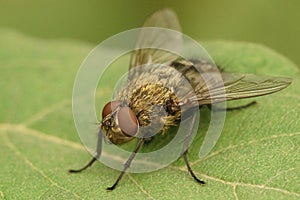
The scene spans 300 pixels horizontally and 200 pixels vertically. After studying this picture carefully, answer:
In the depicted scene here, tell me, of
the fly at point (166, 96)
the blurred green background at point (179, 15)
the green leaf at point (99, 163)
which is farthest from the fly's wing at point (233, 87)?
the blurred green background at point (179, 15)

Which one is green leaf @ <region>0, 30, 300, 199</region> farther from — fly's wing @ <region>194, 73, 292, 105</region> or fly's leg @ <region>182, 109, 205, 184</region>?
fly's wing @ <region>194, 73, 292, 105</region>

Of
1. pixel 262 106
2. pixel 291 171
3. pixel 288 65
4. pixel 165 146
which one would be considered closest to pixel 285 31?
pixel 288 65

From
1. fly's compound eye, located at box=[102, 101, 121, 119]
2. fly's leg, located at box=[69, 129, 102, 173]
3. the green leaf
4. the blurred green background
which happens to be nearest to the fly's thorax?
fly's compound eye, located at box=[102, 101, 121, 119]

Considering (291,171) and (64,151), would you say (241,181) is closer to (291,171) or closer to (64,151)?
(291,171)

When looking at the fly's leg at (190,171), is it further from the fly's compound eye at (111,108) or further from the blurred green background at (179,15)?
the blurred green background at (179,15)

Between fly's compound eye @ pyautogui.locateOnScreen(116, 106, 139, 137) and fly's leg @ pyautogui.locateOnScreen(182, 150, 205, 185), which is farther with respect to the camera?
fly's compound eye @ pyautogui.locateOnScreen(116, 106, 139, 137)

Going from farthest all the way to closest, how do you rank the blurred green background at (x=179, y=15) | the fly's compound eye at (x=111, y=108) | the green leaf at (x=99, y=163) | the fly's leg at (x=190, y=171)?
1. the blurred green background at (x=179, y=15)
2. the fly's compound eye at (x=111, y=108)
3. the fly's leg at (x=190, y=171)
4. the green leaf at (x=99, y=163)

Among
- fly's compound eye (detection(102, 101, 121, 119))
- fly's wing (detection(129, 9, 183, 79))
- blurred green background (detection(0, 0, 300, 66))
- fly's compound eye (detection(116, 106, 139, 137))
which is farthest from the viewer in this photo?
blurred green background (detection(0, 0, 300, 66))

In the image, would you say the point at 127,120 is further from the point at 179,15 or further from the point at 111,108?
the point at 179,15
